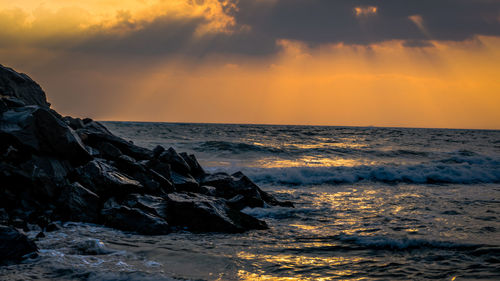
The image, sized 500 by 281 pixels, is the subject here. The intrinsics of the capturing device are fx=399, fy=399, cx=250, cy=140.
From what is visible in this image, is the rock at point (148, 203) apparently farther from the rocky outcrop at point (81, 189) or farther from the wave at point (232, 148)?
the wave at point (232, 148)

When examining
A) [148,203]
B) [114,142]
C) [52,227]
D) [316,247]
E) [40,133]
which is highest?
[40,133]

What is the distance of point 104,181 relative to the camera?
8523 millimetres

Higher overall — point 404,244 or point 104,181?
point 104,181

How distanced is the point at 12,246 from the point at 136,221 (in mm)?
2495

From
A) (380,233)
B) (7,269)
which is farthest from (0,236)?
(380,233)

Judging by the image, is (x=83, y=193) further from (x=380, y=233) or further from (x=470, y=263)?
(x=470, y=263)

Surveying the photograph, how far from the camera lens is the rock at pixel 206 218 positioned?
7770 millimetres

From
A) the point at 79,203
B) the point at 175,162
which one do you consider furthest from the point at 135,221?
the point at 175,162

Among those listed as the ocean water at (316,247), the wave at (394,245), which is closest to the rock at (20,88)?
the ocean water at (316,247)

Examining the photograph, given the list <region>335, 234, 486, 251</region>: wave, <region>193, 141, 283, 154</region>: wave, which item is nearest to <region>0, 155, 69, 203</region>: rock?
<region>335, 234, 486, 251</region>: wave

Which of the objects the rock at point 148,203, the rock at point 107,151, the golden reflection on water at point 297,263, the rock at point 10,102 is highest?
the rock at point 10,102

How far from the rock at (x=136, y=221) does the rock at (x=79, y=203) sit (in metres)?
0.39

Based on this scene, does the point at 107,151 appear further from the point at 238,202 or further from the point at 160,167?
the point at 238,202

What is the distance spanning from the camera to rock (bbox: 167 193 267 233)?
7770 mm
